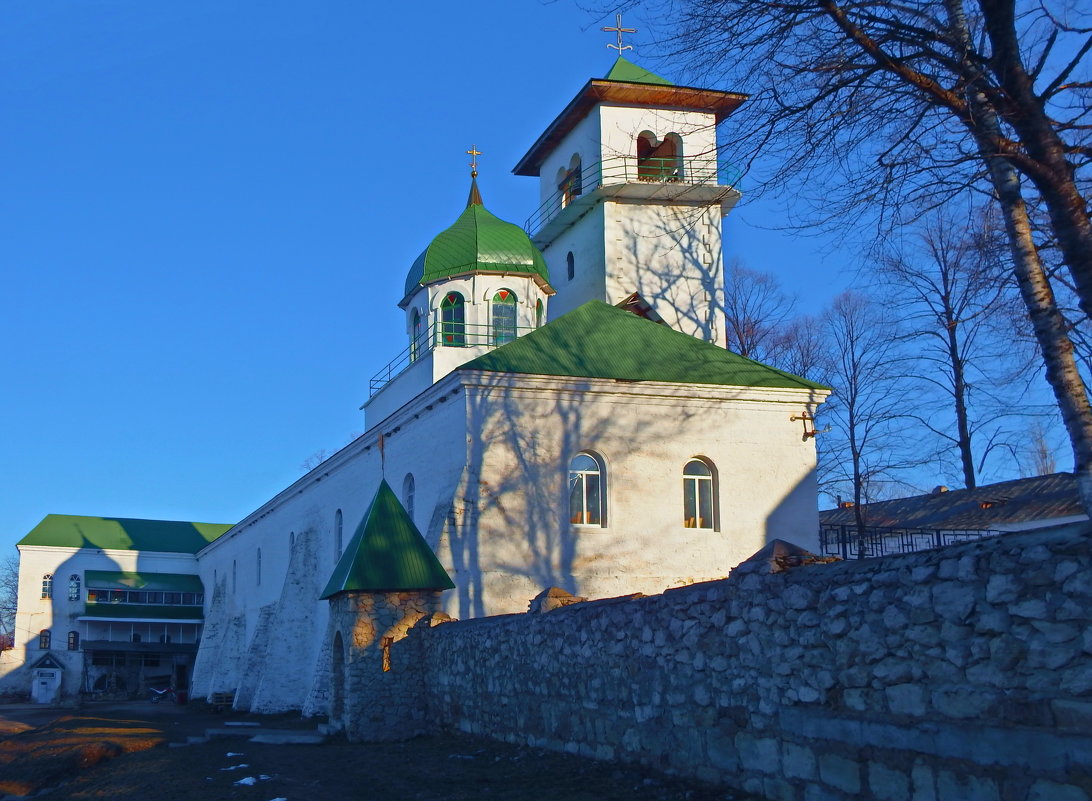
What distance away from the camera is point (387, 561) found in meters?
17.0

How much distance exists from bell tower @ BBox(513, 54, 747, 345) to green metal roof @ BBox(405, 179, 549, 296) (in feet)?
3.74

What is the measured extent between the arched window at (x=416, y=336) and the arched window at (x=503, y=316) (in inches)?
75.8

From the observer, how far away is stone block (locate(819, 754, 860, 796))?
6.69 meters

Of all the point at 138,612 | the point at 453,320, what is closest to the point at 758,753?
the point at 453,320

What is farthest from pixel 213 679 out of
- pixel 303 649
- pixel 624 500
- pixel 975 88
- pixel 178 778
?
pixel 975 88

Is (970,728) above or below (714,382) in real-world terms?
below

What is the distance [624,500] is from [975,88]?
1333 cm

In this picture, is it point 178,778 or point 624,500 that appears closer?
point 178,778

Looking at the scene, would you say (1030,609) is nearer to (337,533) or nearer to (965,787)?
(965,787)

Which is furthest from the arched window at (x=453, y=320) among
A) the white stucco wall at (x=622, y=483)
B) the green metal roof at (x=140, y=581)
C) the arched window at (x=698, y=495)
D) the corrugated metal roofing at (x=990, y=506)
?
the green metal roof at (x=140, y=581)

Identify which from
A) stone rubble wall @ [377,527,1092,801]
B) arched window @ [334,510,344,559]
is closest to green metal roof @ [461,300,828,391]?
arched window @ [334,510,344,559]

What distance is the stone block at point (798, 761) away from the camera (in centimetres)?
712

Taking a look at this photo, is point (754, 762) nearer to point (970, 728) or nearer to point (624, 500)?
point (970, 728)

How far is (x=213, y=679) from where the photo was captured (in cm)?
3912
